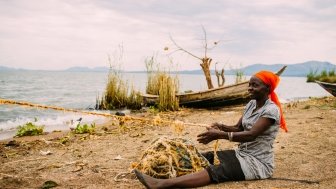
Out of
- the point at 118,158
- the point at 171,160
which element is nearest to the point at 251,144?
the point at 171,160

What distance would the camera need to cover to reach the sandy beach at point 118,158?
387cm

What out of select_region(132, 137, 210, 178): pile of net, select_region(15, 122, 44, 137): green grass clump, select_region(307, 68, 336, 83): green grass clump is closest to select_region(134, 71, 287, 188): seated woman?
select_region(132, 137, 210, 178): pile of net

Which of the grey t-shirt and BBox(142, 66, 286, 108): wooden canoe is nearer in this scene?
the grey t-shirt

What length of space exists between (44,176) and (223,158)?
2.10 meters

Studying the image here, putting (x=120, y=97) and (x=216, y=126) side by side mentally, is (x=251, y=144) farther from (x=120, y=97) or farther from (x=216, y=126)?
(x=120, y=97)

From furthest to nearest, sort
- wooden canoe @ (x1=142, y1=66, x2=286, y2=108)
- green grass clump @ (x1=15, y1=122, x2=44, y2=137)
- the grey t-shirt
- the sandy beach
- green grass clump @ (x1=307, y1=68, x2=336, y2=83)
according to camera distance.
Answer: green grass clump @ (x1=307, y1=68, x2=336, y2=83) < wooden canoe @ (x1=142, y1=66, x2=286, y2=108) < green grass clump @ (x1=15, y1=122, x2=44, y2=137) < the sandy beach < the grey t-shirt

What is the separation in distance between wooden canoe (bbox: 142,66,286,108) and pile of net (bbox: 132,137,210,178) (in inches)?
281

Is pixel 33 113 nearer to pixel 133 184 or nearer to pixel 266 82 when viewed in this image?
pixel 133 184

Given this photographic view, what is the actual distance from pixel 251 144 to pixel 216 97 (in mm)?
7584

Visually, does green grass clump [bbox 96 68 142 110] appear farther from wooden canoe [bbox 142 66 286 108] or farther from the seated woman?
the seated woman

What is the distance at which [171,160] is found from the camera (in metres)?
3.91

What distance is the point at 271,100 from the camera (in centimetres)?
375

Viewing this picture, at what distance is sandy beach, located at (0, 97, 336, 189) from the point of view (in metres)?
3.87

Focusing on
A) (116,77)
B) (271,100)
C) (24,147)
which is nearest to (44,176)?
(24,147)
